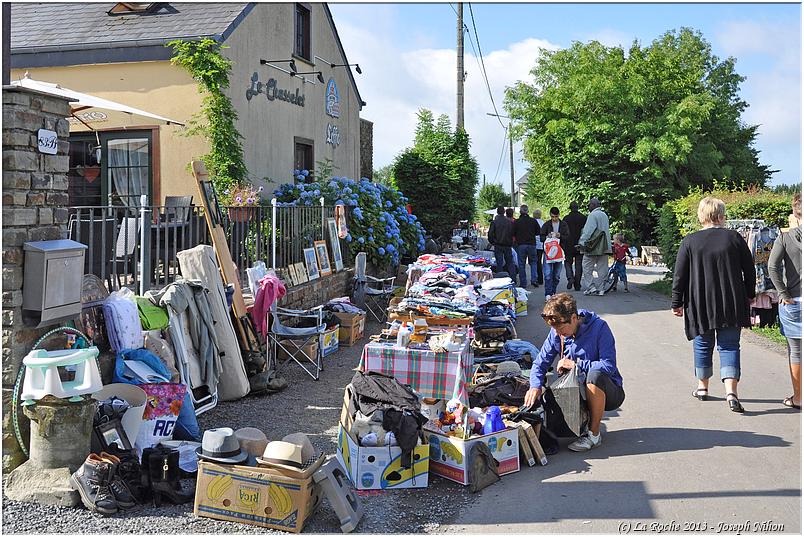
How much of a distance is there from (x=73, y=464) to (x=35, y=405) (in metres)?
0.45

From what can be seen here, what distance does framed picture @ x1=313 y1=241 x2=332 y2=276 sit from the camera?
12297mm

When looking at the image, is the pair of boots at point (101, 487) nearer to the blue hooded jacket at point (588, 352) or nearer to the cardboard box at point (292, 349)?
the blue hooded jacket at point (588, 352)

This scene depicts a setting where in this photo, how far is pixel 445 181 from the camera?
79.0 feet

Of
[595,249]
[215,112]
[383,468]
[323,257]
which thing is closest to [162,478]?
[383,468]

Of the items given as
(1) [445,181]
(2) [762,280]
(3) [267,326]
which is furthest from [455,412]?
(1) [445,181]

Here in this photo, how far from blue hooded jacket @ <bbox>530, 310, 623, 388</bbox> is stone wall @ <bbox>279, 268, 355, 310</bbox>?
4.71 meters

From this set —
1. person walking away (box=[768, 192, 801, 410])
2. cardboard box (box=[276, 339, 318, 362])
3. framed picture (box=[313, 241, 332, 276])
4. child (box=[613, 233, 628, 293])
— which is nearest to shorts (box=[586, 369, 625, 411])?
person walking away (box=[768, 192, 801, 410])

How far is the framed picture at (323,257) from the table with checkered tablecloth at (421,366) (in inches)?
218

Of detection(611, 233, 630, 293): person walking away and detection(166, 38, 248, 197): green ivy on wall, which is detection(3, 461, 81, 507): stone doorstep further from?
detection(611, 233, 630, 293): person walking away

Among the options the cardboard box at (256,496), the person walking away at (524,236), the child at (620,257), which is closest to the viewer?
the cardboard box at (256,496)

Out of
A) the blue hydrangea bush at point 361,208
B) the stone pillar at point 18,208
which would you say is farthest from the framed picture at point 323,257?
the stone pillar at point 18,208

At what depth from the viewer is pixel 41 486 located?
4887 millimetres

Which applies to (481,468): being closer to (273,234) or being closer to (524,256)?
(273,234)

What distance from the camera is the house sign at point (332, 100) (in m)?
18.5
